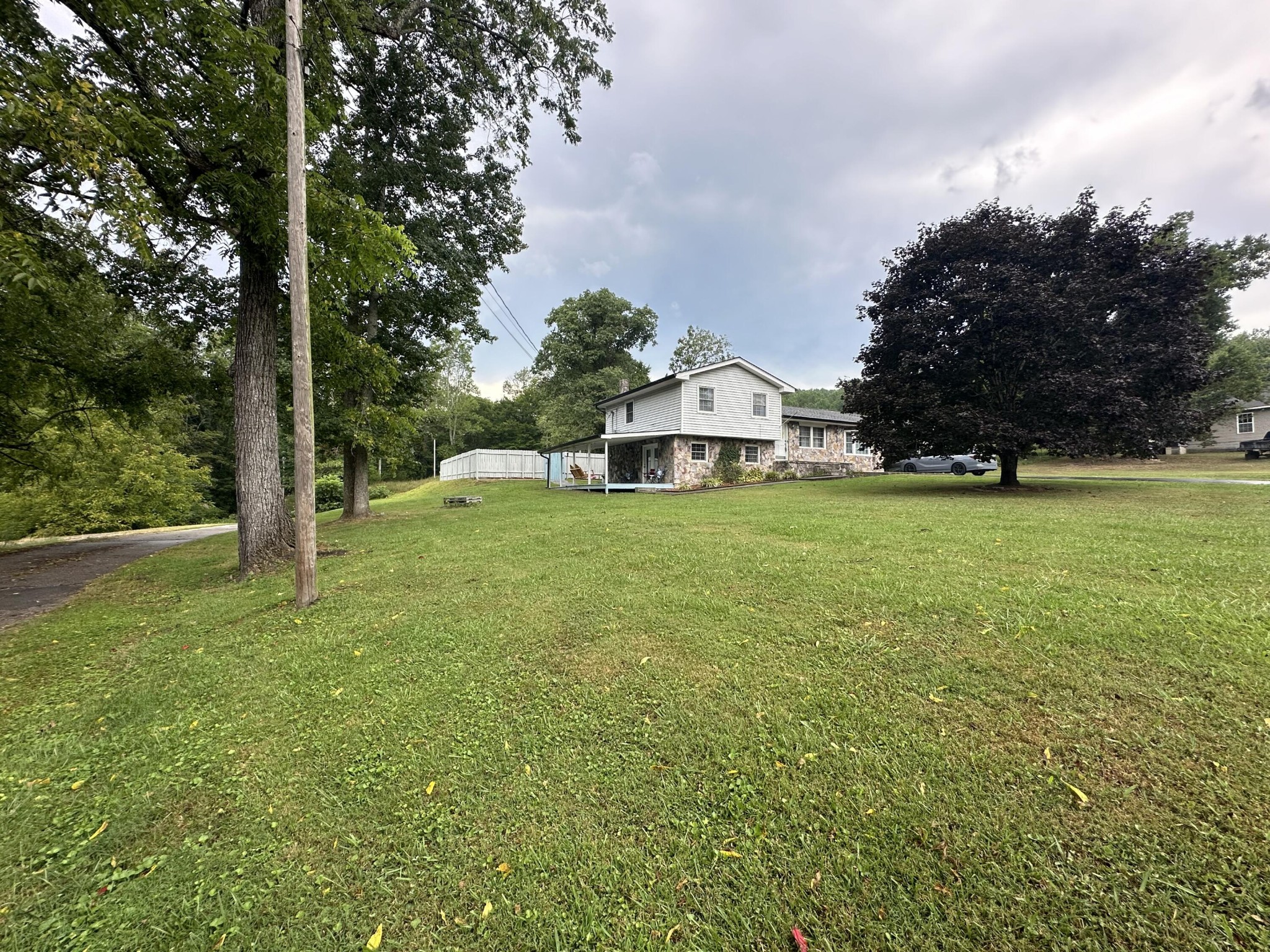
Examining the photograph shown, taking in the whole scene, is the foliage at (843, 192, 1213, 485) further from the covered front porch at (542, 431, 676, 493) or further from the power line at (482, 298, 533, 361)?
the power line at (482, 298, 533, 361)

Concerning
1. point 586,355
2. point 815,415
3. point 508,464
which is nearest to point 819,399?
point 586,355

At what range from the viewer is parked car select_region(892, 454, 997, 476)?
20750 millimetres

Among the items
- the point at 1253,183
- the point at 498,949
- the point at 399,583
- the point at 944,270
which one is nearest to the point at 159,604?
the point at 399,583

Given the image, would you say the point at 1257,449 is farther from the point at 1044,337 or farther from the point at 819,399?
the point at 819,399

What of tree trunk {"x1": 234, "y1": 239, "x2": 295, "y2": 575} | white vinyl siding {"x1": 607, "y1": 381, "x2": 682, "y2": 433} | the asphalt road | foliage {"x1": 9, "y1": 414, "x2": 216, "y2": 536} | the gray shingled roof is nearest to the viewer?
the asphalt road

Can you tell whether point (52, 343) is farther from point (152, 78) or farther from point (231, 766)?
point (231, 766)

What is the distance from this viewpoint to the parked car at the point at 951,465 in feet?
68.1

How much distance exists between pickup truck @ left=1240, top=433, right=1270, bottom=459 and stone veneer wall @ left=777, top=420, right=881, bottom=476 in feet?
52.4

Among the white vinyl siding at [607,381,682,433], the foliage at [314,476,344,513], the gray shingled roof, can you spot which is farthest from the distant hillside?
the foliage at [314,476,344,513]

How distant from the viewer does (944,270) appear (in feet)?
44.0

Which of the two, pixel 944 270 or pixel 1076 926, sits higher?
pixel 944 270

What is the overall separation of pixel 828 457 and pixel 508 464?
2039 cm

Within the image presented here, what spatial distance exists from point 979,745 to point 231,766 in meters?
3.95

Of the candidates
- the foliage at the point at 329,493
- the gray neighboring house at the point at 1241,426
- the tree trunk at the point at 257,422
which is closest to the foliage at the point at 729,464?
the tree trunk at the point at 257,422
